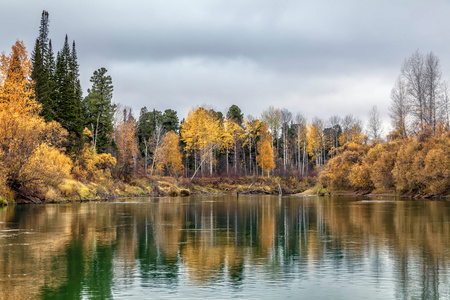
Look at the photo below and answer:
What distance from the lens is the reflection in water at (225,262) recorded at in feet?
29.1

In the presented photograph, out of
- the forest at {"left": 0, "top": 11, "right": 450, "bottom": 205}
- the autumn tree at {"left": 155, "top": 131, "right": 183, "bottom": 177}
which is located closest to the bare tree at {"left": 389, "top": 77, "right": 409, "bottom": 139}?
the forest at {"left": 0, "top": 11, "right": 450, "bottom": 205}

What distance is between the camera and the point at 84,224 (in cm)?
2170

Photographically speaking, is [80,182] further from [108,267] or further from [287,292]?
[287,292]

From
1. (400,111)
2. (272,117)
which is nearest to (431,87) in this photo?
(400,111)

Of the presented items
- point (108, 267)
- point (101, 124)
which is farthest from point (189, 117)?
point (108, 267)

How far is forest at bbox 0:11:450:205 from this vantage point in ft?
132

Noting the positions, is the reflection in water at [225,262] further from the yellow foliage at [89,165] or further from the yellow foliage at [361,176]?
the yellow foliage at [361,176]

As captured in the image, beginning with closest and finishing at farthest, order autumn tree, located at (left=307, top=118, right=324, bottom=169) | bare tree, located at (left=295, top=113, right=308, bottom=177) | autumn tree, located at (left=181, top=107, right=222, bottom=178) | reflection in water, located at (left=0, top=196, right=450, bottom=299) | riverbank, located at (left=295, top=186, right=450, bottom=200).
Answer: reflection in water, located at (left=0, top=196, right=450, bottom=299) → riverbank, located at (left=295, top=186, right=450, bottom=200) → autumn tree, located at (left=181, top=107, right=222, bottom=178) → bare tree, located at (left=295, top=113, right=308, bottom=177) → autumn tree, located at (left=307, top=118, right=324, bottom=169)

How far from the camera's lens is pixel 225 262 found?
11742 millimetres

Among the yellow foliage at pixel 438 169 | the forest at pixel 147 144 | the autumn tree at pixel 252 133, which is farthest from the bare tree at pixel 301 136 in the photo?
the yellow foliage at pixel 438 169

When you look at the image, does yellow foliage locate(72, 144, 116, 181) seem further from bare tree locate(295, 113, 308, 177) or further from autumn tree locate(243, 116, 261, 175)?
bare tree locate(295, 113, 308, 177)

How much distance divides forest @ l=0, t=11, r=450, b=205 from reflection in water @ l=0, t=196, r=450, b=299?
22.0 metres

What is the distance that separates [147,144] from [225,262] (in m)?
85.4

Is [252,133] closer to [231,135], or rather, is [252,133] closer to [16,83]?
[231,135]
